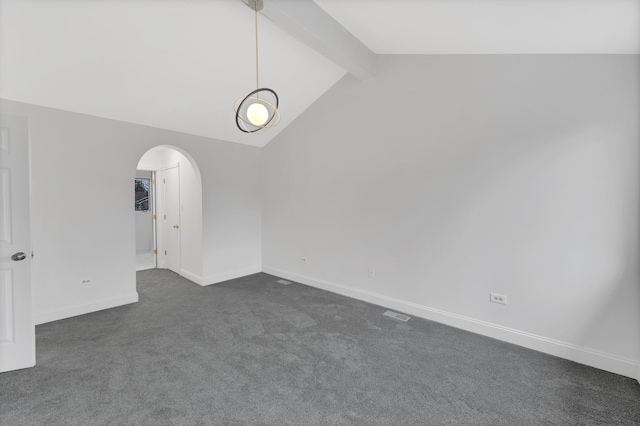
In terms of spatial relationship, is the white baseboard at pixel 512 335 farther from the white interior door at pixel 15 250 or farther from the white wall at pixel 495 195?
the white interior door at pixel 15 250

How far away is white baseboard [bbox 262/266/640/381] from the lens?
7.87 ft

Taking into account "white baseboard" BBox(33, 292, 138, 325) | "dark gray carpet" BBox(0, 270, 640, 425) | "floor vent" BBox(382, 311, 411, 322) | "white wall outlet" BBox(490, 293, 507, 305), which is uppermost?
"white wall outlet" BBox(490, 293, 507, 305)

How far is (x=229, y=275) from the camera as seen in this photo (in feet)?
16.5

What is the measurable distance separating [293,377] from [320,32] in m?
3.25

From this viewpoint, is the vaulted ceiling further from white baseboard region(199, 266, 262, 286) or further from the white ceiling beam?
white baseboard region(199, 266, 262, 286)

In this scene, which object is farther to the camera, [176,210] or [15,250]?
[176,210]

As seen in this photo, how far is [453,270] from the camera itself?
10.6 ft

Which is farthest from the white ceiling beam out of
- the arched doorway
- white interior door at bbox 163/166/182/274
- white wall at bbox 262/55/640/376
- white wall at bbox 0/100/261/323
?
white interior door at bbox 163/166/182/274

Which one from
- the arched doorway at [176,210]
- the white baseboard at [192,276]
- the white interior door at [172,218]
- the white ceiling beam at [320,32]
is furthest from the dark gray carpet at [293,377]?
the white ceiling beam at [320,32]

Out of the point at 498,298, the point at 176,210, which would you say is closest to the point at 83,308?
the point at 176,210

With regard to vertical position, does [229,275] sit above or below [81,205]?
below

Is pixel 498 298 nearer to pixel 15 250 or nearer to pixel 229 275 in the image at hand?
pixel 229 275

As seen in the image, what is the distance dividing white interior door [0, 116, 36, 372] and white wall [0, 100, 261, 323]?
924mm

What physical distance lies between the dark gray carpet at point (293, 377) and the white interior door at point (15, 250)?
0.67 ft
